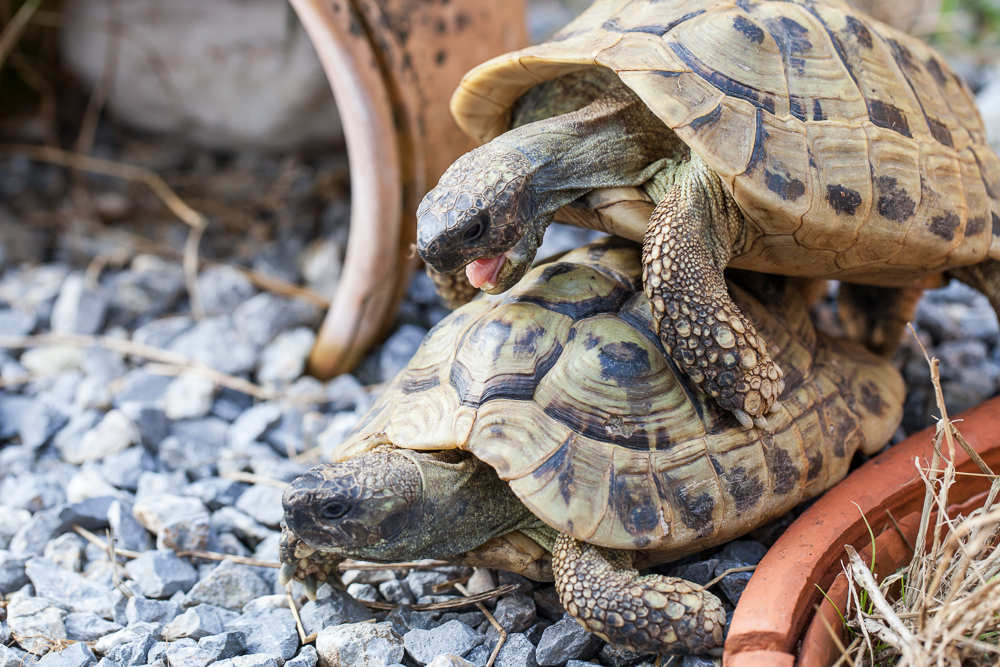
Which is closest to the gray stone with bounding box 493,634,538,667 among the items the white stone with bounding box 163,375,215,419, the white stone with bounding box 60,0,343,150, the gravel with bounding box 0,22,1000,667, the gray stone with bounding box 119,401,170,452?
the gravel with bounding box 0,22,1000,667

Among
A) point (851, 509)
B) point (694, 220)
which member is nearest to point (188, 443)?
point (694, 220)

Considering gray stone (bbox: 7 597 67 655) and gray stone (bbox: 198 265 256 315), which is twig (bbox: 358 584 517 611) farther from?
gray stone (bbox: 198 265 256 315)

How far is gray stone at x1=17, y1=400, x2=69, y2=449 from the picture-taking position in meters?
3.18

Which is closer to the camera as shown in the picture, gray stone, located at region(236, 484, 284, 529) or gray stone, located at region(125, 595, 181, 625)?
gray stone, located at region(125, 595, 181, 625)

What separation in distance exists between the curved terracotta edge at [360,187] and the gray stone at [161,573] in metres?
1.30

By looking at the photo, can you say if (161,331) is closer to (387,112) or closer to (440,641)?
(387,112)

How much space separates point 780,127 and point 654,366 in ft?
2.43

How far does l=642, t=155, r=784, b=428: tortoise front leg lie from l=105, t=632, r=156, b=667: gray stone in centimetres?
162

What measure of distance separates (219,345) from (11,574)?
1.47 meters

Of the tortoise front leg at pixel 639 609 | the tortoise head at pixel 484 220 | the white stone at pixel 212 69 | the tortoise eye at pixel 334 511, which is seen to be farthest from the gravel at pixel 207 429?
the tortoise head at pixel 484 220

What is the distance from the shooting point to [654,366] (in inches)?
86.5

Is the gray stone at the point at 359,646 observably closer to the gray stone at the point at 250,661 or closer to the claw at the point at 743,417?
the gray stone at the point at 250,661

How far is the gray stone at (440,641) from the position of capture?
6.75 ft

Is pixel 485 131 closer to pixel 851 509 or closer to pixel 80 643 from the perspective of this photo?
pixel 851 509
